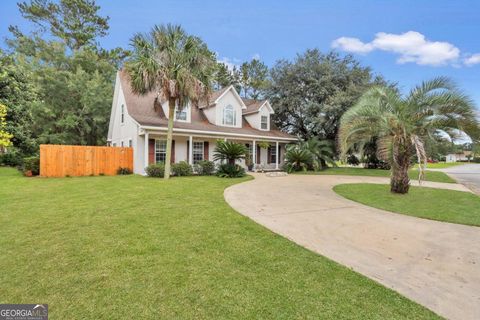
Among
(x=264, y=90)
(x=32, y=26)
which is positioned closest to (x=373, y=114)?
(x=264, y=90)

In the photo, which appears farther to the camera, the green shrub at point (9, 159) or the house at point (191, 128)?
the green shrub at point (9, 159)

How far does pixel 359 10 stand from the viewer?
A: 12367 mm

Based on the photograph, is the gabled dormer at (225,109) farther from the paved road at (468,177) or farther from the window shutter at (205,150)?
the paved road at (468,177)

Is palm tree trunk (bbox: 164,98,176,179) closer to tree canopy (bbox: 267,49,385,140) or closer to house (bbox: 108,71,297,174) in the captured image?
house (bbox: 108,71,297,174)

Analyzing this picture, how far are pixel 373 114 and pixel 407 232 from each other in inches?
186

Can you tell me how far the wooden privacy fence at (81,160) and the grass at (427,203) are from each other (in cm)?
1274

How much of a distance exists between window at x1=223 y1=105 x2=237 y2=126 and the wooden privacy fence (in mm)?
7282

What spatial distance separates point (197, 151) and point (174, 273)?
569 inches

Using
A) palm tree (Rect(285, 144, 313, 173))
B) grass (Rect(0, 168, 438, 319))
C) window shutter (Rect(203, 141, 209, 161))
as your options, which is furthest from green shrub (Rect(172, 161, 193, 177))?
grass (Rect(0, 168, 438, 319))

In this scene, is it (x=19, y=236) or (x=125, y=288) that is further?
(x=19, y=236)

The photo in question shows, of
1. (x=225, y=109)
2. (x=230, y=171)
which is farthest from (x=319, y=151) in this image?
(x=230, y=171)

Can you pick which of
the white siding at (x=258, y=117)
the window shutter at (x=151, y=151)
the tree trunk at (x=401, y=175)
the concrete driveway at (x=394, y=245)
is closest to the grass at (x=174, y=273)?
the concrete driveway at (x=394, y=245)

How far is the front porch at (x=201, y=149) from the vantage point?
50.2ft

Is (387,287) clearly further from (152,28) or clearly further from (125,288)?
(152,28)
